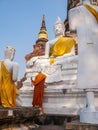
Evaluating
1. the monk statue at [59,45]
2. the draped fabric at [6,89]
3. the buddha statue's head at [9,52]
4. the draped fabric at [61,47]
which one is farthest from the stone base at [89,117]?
the draped fabric at [61,47]

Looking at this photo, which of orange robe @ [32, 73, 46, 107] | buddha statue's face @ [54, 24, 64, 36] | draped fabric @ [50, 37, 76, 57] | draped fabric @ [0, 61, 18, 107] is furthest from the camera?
buddha statue's face @ [54, 24, 64, 36]

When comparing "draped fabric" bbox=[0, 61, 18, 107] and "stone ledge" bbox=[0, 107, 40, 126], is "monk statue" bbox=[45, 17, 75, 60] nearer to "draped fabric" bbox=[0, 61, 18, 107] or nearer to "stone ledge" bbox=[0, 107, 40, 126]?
"draped fabric" bbox=[0, 61, 18, 107]

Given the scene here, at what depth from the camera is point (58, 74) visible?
261 inches

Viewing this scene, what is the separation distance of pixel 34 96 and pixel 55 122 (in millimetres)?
960

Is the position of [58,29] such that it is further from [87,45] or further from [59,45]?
[87,45]

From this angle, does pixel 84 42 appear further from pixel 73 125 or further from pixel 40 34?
pixel 40 34

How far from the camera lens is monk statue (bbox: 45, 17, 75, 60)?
737 cm

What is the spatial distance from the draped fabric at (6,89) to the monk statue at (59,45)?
2616 millimetres

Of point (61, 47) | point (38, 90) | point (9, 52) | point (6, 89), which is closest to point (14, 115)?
point (6, 89)

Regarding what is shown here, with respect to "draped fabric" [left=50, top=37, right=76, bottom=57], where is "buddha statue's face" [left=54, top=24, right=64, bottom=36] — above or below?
above

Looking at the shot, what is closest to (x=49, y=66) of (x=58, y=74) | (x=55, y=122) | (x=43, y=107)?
(x=58, y=74)

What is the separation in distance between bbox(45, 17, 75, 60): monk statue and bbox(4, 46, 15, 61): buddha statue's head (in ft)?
7.50

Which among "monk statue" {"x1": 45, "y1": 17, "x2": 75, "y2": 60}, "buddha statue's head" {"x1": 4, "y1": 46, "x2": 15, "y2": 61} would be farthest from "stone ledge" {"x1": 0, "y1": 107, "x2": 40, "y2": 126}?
"monk statue" {"x1": 45, "y1": 17, "x2": 75, "y2": 60}

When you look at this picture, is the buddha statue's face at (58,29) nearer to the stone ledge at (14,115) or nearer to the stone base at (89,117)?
the stone ledge at (14,115)
